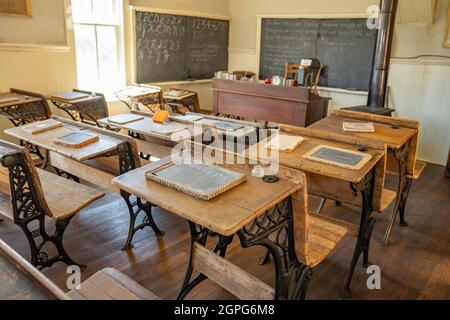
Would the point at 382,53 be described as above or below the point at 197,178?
above

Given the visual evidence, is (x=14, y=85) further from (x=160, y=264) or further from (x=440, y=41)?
(x=440, y=41)

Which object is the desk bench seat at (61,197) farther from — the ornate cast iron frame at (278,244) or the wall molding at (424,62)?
the wall molding at (424,62)

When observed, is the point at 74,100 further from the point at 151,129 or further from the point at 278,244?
the point at 278,244

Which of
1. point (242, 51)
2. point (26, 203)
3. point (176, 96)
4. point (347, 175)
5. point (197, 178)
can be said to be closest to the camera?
point (197, 178)

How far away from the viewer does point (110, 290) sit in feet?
4.42

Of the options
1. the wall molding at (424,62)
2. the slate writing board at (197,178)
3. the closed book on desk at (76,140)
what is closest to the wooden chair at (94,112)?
the closed book on desk at (76,140)

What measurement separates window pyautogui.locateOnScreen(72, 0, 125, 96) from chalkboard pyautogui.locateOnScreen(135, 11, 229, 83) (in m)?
0.29

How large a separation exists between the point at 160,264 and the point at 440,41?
4207 mm

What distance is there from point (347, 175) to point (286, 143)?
0.49 meters

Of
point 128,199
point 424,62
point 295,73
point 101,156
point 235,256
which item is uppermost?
point 424,62

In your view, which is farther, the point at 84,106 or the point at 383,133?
the point at 84,106

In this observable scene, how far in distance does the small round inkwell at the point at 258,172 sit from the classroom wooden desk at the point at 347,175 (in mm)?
272

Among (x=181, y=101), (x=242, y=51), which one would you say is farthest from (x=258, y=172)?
(x=242, y=51)
